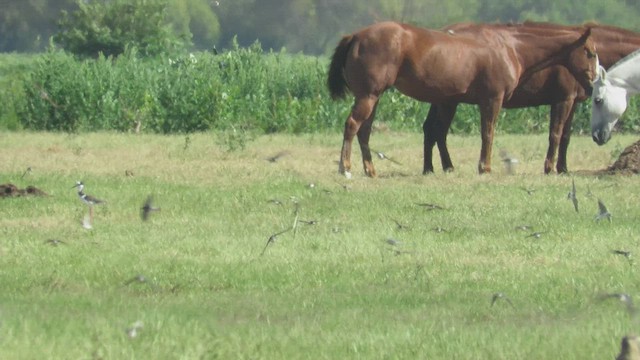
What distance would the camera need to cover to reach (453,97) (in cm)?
1605

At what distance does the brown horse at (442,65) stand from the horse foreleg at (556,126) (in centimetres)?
46

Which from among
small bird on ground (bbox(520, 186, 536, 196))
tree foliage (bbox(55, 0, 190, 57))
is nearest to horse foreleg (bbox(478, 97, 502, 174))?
small bird on ground (bbox(520, 186, 536, 196))

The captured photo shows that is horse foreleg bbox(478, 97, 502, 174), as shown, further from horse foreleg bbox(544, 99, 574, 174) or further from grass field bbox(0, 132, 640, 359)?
horse foreleg bbox(544, 99, 574, 174)

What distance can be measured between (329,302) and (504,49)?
8194 millimetres

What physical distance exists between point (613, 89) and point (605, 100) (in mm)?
153

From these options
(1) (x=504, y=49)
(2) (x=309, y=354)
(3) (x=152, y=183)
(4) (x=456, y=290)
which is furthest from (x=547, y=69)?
(2) (x=309, y=354)

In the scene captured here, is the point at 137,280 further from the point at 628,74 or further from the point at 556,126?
the point at 556,126

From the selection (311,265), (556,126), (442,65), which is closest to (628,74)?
(556,126)

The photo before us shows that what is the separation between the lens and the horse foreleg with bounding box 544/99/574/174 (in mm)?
16422

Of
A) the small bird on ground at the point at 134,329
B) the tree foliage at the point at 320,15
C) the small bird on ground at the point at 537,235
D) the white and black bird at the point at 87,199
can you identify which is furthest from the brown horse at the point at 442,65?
the small bird on ground at the point at 134,329

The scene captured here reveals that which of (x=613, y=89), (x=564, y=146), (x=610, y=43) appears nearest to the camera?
(x=613, y=89)

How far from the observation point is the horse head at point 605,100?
15.9 m

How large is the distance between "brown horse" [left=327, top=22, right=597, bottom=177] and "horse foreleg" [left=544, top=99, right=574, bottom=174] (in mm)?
464

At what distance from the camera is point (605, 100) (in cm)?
1598
